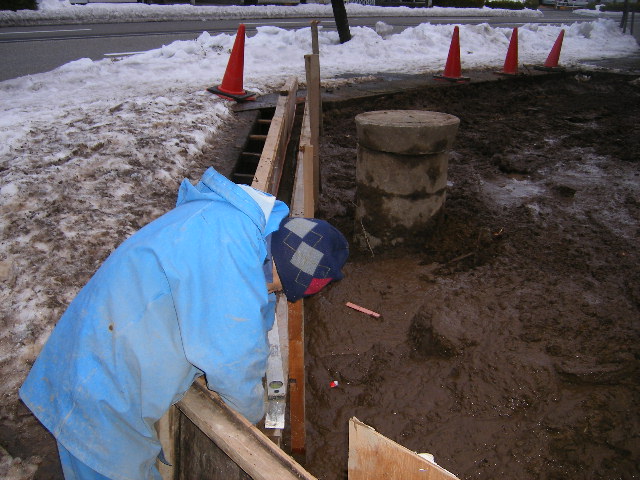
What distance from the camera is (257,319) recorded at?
1608 mm

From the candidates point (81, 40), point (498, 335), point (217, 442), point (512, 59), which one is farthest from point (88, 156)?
point (81, 40)

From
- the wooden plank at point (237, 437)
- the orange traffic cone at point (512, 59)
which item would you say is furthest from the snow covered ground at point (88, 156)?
the orange traffic cone at point (512, 59)

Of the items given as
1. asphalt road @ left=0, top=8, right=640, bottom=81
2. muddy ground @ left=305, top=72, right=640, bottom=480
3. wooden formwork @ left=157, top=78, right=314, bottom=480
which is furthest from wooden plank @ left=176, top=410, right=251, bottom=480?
asphalt road @ left=0, top=8, right=640, bottom=81

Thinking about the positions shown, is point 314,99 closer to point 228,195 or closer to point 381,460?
point 228,195

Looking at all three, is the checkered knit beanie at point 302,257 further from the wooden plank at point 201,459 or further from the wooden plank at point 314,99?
the wooden plank at point 314,99

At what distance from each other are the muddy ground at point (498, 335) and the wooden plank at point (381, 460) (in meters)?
1.78

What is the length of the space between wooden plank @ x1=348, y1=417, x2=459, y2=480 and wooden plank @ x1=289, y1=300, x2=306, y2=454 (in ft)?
4.14

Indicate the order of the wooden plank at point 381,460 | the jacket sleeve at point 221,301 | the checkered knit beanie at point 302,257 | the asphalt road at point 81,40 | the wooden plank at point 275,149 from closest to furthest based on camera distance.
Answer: the wooden plank at point 381,460 → the jacket sleeve at point 221,301 → the checkered knit beanie at point 302,257 → the wooden plank at point 275,149 → the asphalt road at point 81,40

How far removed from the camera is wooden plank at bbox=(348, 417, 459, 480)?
104cm

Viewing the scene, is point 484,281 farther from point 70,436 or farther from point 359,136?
point 70,436

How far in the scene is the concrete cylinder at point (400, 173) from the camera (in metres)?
3.72

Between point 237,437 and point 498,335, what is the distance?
2.35m

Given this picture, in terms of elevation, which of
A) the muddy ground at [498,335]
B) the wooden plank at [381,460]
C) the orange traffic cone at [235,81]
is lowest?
the muddy ground at [498,335]

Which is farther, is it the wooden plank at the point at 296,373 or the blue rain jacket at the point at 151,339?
the wooden plank at the point at 296,373
